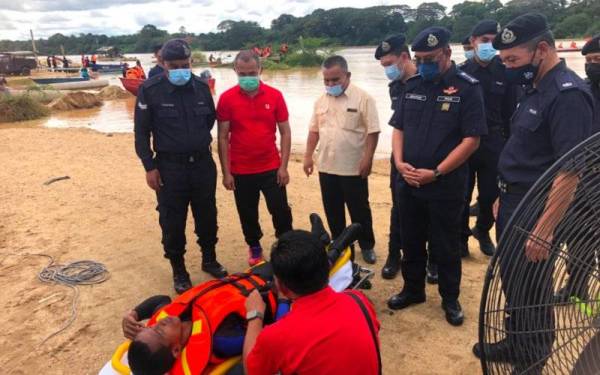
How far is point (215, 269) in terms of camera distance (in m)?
3.91

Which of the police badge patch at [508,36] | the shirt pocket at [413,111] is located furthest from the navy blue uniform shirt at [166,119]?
the police badge patch at [508,36]

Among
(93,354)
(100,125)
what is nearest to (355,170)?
(93,354)

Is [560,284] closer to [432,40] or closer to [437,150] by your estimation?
[437,150]

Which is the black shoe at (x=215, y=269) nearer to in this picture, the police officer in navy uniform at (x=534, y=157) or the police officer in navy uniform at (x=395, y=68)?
the police officer in navy uniform at (x=395, y=68)

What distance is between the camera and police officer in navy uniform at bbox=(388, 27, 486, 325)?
2.75 meters

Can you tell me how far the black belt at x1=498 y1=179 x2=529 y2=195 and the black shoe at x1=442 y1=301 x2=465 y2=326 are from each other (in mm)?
951

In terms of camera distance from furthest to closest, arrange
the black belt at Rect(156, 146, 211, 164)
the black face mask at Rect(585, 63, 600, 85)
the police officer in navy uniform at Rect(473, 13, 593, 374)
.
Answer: the black belt at Rect(156, 146, 211, 164) < the black face mask at Rect(585, 63, 600, 85) < the police officer in navy uniform at Rect(473, 13, 593, 374)

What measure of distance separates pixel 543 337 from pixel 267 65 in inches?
1475

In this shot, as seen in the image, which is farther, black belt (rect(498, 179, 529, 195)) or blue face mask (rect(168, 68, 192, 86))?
blue face mask (rect(168, 68, 192, 86))

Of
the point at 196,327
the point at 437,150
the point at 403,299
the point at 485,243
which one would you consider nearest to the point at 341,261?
the point at 403,299

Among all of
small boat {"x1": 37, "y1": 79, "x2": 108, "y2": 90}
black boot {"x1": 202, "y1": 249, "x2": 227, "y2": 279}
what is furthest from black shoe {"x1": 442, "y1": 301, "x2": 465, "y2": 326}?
small boat {"x1": 37, "y1": 79, "x2": 108, "y2": 90}

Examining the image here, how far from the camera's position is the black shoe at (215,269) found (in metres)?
3.90

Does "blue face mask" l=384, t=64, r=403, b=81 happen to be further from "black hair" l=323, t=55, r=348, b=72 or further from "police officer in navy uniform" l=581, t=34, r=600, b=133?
"police officer in navy uniform" l=581, t=34, r=600, b=133

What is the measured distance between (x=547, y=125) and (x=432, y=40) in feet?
2.85
